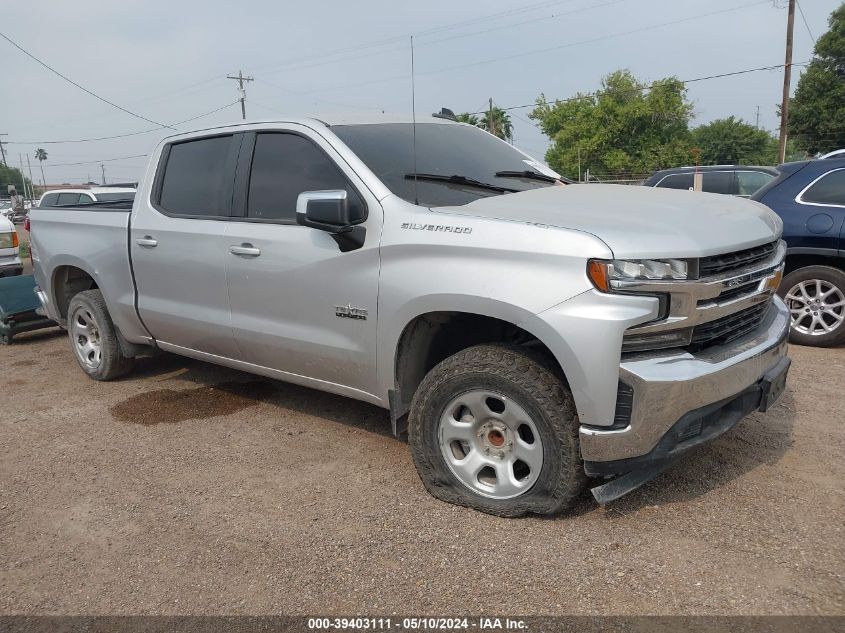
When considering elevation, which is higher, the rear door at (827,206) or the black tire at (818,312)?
the rear door at (827,206)

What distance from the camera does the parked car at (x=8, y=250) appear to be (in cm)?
1095

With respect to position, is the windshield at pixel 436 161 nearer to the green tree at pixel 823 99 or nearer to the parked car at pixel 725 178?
the parked car at pixel 725 178

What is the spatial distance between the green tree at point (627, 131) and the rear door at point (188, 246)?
52.0m

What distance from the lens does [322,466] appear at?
12.9 feet

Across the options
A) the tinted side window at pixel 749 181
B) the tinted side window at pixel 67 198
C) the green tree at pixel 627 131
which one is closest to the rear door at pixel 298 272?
the tinted side window at pixel 749 181

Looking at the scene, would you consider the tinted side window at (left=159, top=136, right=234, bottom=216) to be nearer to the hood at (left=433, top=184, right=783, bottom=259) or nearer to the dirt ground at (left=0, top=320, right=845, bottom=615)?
the dirt ground at (left=0, top=320, right=845, bottom=615)

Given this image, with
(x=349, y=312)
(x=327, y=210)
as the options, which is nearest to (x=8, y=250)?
(x=349, y=312)

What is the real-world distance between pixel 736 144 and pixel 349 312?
259 ft

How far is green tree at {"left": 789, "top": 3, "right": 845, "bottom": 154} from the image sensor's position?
4194cm

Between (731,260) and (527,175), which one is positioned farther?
(527,175)

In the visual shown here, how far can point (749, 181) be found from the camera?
10.0 metres

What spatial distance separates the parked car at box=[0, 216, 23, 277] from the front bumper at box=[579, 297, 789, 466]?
10836 millimetres

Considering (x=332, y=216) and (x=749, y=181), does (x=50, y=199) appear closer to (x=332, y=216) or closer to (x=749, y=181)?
(x=749, y=181)

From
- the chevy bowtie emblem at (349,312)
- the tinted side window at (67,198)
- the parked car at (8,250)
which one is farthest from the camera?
the tinted side window at (67,198)
